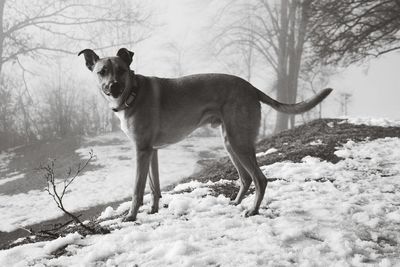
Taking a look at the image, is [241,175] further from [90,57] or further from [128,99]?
[90,57]

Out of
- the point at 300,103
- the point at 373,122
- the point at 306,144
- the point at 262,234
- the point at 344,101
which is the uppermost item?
the point at 344,101

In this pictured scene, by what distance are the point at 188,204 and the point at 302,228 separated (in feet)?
5.11

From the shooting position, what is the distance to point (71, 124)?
25.8 meters

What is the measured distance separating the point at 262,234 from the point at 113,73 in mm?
2231

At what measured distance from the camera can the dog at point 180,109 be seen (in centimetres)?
402

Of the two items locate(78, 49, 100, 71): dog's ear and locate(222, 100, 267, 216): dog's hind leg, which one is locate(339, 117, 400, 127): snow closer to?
locate(222, 100, 267, 216): dog's hind leg

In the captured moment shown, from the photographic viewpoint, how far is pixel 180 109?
426 cm

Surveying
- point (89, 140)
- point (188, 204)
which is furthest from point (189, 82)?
point (89, 140)

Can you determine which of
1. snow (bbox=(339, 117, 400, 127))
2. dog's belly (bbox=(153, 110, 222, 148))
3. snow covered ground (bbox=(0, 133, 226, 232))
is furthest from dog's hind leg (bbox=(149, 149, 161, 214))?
snow (bbox=(339, 117, 400, 127))

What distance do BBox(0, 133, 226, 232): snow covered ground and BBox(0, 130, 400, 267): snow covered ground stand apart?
5.64 m

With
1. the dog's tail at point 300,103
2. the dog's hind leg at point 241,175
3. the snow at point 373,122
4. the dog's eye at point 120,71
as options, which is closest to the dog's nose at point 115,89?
the dog's eye at point 120,71

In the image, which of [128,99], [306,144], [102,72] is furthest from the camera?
[306,144]

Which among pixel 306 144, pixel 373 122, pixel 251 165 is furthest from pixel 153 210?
pixel 373 122

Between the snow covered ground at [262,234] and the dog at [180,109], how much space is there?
17.2 inches
